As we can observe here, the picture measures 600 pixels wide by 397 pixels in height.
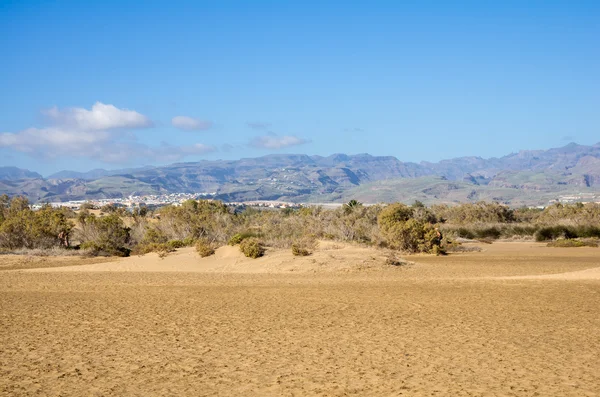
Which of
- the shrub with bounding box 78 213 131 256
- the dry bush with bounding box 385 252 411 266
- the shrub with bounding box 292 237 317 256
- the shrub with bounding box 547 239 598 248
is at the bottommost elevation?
the shrub with bounding box 547 239 598 248

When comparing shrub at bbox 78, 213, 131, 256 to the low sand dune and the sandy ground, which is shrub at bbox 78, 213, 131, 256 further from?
the sandy ground

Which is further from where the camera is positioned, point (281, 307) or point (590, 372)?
point (281, 307)

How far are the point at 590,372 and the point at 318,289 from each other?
12.2m

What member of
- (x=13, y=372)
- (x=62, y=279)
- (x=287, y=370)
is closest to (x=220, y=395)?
(x=287, y=370)

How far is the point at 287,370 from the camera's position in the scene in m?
10.0

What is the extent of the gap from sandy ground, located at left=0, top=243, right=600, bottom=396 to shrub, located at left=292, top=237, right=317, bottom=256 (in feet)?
14.7

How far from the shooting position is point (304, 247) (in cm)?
3234

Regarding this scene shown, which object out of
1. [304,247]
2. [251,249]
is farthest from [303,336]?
[304,247]

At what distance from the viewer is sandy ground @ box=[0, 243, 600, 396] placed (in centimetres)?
920

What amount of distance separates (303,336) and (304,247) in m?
19.6

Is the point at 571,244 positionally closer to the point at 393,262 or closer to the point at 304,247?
the point at 393,262

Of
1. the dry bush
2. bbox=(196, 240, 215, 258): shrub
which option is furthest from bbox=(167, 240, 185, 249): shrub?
the dry bush

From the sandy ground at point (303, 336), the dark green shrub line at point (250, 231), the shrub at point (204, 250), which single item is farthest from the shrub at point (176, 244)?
the sandy ground at point (303, 336)

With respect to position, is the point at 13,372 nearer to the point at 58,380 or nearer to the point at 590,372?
the point at 58,380
